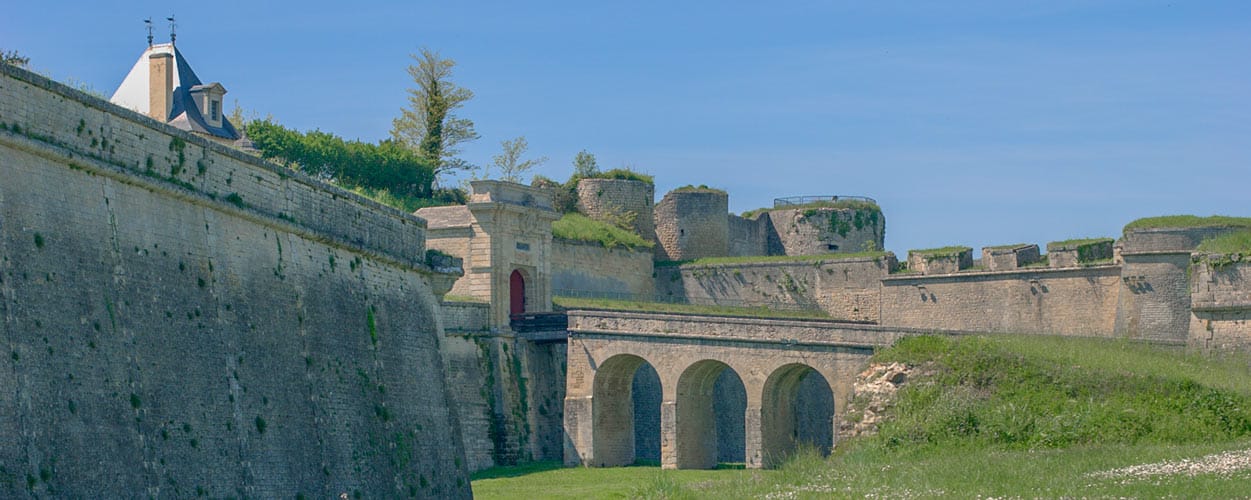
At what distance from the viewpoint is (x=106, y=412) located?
19.2m

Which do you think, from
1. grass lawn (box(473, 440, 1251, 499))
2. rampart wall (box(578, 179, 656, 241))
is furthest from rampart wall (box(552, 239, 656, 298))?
grass lawn (box(473, 440, 1251, 499))

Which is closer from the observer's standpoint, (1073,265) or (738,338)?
(738,338)

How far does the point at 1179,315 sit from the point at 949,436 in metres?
11.8

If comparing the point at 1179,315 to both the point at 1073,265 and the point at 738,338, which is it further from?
the point at 738,338

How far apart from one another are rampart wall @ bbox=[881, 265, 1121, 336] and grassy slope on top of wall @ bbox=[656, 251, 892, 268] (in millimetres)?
1326

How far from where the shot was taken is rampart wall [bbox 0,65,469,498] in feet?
60.7

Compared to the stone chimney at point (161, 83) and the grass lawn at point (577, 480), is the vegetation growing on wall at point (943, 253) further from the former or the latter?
the stone chimney at point (161, 83)

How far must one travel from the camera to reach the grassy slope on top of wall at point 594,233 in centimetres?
5047

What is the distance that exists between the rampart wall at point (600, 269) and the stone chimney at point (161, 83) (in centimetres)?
1268

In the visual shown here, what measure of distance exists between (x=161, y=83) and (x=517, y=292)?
9.96m

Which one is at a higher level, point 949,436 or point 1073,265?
point 1073,265

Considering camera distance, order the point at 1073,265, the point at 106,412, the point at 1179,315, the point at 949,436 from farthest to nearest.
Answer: the point at 1073,265 → the point at 1179,315 → the point at 949,436 → the point at 106,412

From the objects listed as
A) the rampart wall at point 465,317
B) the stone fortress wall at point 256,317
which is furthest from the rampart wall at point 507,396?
the rampart wall at point 465,317

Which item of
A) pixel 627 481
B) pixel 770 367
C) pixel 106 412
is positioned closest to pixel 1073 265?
pixel 770 367
